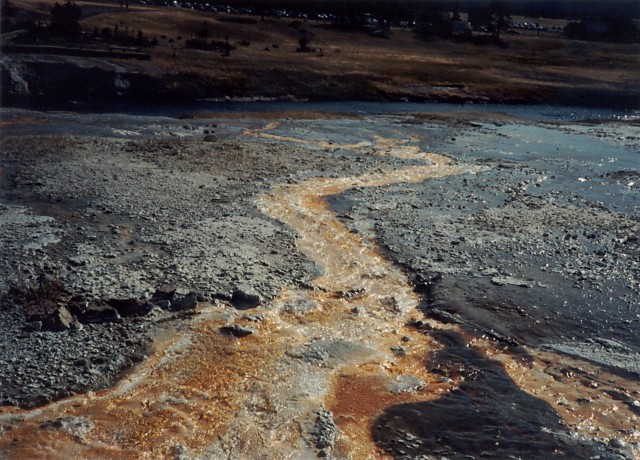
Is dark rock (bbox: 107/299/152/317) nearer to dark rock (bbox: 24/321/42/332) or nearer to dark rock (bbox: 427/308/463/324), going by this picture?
dark rock (bbox: 24/321/42/332)

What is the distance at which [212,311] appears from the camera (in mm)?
12461

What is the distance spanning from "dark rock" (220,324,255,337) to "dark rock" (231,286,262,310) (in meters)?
0.88

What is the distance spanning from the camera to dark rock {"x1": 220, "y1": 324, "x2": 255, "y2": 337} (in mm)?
11766

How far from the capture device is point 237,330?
1178cm

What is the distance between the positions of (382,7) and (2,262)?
8790 cm

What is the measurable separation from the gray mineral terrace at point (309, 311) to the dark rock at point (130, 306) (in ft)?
0.12

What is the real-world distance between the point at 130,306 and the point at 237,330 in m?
2.12

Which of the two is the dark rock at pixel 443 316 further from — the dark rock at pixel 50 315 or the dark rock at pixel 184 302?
the dark rock at pixel 50 315

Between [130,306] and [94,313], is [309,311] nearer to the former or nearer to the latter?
[130,306]

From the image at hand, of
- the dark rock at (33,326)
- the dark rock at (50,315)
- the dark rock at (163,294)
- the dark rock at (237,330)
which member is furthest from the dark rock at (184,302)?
the dark rock at (33,326)

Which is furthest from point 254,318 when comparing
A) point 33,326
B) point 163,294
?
point 33,326

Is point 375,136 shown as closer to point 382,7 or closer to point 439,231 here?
point 439,231

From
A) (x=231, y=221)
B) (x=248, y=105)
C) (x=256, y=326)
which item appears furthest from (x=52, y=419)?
(x=248, y=105)

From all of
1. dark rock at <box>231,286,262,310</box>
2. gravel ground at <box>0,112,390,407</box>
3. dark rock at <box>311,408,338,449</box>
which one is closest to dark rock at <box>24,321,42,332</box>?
gravel ground at <box>0,112,390,407</box>
